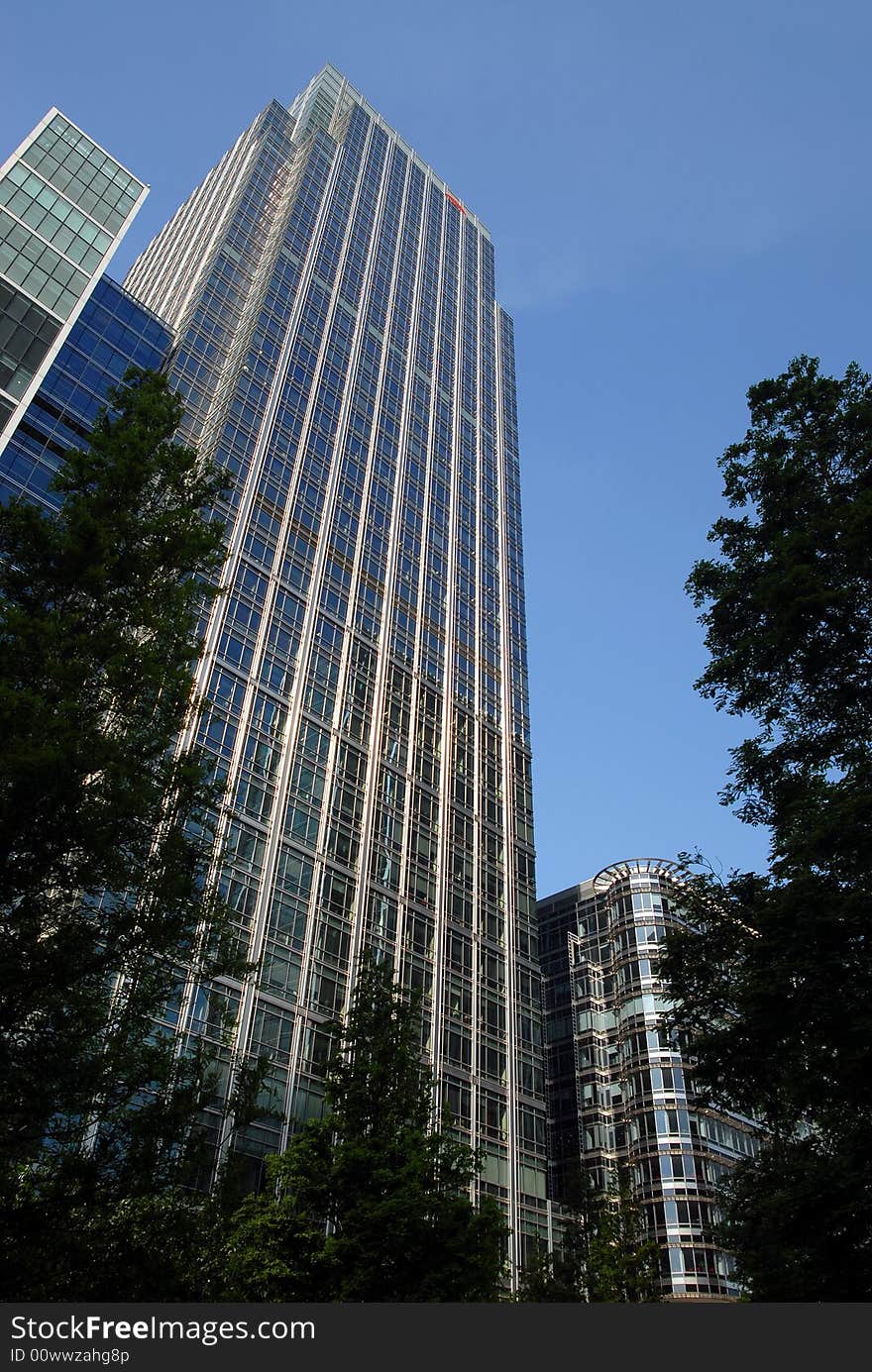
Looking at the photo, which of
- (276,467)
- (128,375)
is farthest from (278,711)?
(128,375)

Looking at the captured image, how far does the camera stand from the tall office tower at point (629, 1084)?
179 feet

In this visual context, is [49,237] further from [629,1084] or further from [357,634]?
[629,1084]

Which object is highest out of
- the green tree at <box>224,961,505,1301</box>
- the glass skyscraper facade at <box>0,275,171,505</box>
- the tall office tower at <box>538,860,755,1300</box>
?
the glass skyscraper facade at <box>0,275,171,505</box>

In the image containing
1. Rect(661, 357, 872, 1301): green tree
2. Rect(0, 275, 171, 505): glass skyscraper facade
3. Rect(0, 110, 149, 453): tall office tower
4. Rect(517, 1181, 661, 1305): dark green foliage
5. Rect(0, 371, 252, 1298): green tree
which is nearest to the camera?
Rect(0, 371, 252, 1298): green tree

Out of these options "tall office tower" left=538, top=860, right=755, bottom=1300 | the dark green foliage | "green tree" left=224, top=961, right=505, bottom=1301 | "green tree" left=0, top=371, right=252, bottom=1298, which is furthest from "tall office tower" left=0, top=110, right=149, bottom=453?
"tall office tower" left=538, top=860, right=755, bottom=1300

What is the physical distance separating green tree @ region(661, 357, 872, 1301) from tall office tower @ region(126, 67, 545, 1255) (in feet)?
57.3

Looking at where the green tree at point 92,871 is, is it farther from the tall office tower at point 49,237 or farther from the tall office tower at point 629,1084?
the tall office tower at point 629,1084

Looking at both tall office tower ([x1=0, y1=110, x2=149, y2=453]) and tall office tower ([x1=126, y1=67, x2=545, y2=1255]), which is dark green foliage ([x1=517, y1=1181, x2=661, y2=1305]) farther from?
tall office tower ([x1=0, y1=110, x2=149, y2=453])

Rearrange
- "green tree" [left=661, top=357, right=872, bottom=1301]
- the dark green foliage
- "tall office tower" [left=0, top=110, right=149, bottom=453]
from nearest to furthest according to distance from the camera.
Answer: "green tree" [left=661, top=357, right=872, bottom=1301] → the dark green foliage → "tall office tower" [left=0, top=110, right=149, bottom=453]

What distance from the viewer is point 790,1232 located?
14398 mm

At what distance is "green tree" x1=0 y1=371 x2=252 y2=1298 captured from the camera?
456 inches

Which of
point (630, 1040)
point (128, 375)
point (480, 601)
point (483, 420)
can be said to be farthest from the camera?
point (483, 420)
